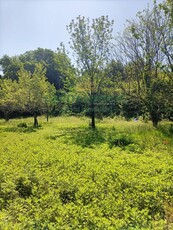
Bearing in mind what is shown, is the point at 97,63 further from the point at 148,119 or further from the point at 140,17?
the point at 148,119

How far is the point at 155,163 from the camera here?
6867 millimetres

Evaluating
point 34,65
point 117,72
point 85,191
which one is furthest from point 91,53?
point 34,65

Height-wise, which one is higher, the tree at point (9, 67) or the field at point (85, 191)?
the tree at point (9, 67)

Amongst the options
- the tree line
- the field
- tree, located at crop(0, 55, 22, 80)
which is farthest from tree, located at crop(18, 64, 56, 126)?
tree, located at crop(0, 55, 22, 80)

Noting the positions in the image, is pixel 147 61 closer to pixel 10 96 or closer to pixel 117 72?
pixel 117 72

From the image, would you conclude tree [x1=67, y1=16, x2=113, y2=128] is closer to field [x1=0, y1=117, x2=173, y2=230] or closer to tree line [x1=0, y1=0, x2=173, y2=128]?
tree line [x1=0, y1=0, x2=173, y2=128]

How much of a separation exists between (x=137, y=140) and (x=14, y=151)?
531 centimetres

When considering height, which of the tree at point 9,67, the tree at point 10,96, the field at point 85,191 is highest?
the tree at point 9,67

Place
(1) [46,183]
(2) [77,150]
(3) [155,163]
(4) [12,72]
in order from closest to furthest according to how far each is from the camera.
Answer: (1) [46,183] < (3) [155,163] < (2) [77,150] < (4) [12,72]

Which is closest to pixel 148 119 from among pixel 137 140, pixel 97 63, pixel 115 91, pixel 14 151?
pixel 115 91

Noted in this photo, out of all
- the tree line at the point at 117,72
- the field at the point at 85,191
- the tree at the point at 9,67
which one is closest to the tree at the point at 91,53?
the tree line at the point at 117,72

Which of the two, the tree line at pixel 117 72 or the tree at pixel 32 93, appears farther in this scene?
the tree at pixel 32 93

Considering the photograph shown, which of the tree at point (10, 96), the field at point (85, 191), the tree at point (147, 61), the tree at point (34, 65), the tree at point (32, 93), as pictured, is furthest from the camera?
the tree at point (34, 65)

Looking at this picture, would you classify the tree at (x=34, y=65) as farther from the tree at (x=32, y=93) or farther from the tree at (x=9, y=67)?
the tree at (x=32, y=93)
